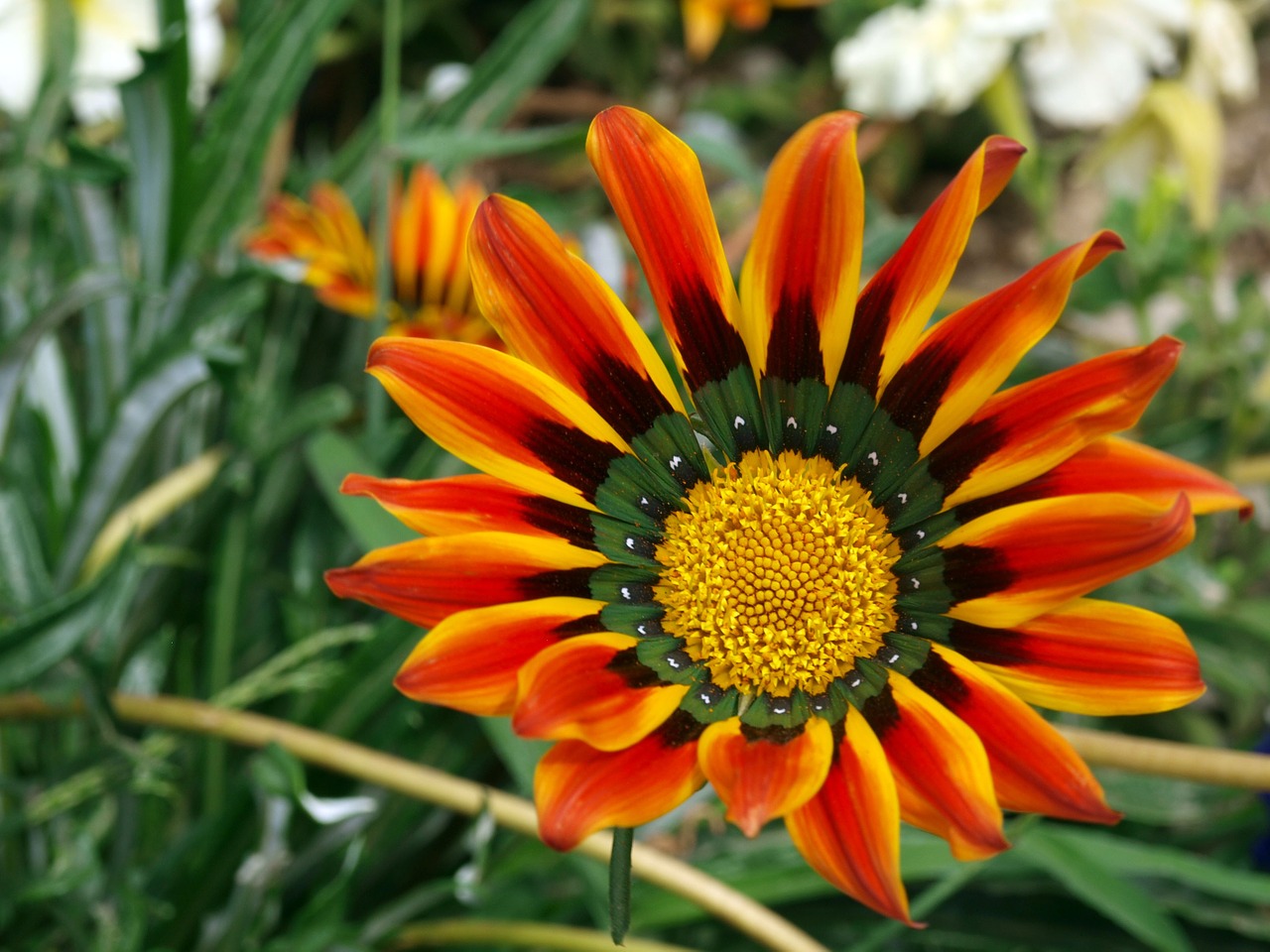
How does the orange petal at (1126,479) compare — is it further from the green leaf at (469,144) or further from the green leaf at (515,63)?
the green leaf at (515,63)

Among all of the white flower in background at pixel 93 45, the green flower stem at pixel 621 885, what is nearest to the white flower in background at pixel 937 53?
the white flower in background at pixel 93 45

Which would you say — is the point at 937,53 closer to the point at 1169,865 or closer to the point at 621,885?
the point at 1169,865

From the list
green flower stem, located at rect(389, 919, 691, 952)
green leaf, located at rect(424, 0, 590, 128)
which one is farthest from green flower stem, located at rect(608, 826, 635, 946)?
green leaf, located at rect(424, 0, 590, 128)

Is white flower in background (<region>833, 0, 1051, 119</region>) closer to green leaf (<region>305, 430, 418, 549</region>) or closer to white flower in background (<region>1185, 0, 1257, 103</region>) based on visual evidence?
white flower in background (<region>1185, 0, 1257, 103</region>)

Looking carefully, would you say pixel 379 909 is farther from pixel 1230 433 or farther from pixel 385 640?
pixel 1230 433

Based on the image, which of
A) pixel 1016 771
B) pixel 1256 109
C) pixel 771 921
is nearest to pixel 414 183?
pixel 771 921

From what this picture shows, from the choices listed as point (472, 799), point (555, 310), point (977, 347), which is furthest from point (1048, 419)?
point (472, 799)
